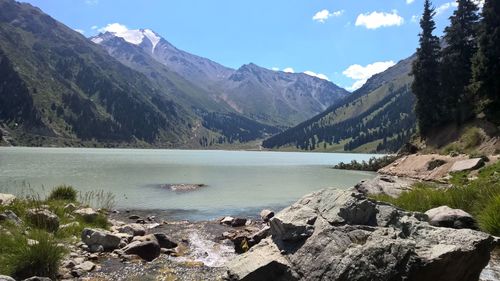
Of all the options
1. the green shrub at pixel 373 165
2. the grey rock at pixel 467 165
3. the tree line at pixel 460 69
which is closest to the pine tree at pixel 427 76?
the tree line at pixel 460 69

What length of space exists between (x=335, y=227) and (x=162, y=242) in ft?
36.6

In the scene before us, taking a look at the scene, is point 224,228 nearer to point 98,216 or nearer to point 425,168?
point 98,216

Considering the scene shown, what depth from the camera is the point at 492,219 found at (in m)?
15.6

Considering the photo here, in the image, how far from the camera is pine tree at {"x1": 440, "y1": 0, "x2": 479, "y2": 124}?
76.4m

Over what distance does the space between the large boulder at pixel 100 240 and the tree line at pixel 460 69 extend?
58.1m

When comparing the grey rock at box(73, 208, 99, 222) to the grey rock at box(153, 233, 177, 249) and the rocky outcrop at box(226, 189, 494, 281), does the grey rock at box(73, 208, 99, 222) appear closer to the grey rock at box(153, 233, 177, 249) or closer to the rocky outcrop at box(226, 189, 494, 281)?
the grey rock at box(153, 233, 177, 249)

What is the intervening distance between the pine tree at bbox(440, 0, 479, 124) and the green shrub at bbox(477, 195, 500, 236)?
65165mm

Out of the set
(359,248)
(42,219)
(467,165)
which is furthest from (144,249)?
(467,165)

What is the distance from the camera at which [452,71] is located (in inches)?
3051

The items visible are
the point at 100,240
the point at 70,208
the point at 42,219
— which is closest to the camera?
the point at 100,240

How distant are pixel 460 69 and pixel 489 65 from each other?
1717 centimetres

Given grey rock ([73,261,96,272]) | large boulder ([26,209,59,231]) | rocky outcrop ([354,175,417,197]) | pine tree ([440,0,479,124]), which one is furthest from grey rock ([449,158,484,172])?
grey rock ([73,261,96,272])

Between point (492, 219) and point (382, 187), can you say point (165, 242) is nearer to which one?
point (492, 219)

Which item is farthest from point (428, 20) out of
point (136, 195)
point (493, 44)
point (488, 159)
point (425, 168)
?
point (136, 195)
